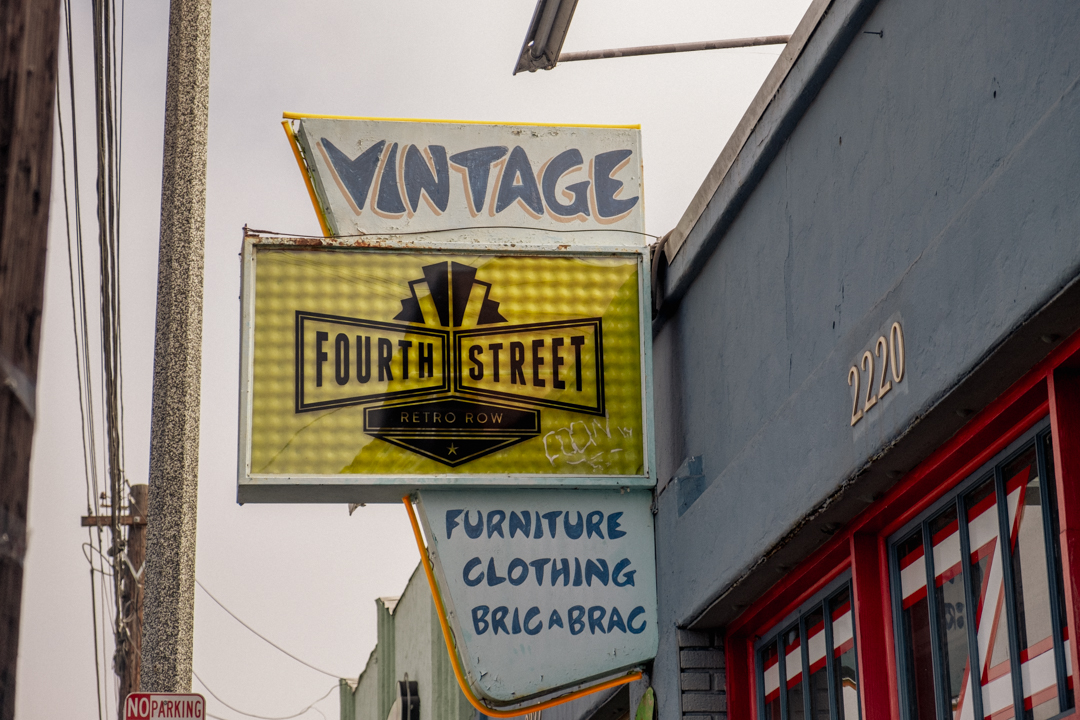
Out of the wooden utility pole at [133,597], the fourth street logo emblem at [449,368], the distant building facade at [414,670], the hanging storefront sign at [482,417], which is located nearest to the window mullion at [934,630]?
the hanging storefront sign at [482,417]

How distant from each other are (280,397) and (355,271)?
0.79 meters

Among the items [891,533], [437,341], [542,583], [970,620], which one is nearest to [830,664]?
[891,533]

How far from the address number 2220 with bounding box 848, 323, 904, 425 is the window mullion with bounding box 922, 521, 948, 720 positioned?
522 millimetres

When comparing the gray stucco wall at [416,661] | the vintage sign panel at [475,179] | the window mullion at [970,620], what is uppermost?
the vintage sign panel at [475,179]

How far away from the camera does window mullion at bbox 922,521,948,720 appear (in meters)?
5.35

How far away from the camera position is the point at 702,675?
292 inches

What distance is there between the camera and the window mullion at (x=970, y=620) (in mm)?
5066

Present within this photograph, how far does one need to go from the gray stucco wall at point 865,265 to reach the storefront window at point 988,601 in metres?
0.34

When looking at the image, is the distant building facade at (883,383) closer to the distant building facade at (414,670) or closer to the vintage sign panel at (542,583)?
the vintage sign panel at (542,583)

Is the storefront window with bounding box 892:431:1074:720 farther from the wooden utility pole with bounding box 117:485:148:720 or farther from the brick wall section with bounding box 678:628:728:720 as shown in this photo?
the wooden utility pole with bounding box 117:485:148:720

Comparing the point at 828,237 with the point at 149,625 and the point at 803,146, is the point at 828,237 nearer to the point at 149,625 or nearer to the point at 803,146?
the point at 803,146

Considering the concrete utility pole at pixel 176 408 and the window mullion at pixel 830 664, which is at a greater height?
the concrete utility pole at pixel 176 408

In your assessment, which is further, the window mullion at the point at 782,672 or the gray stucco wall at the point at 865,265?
the window mullion at the point at 782,672

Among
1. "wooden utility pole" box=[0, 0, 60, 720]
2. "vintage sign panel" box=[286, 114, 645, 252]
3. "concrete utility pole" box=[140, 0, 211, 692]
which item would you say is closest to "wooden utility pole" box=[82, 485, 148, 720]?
"concrete utility pole" box=[140, 0, 211, 692]
